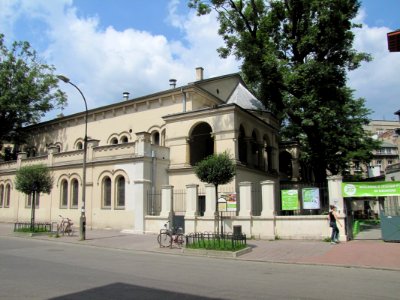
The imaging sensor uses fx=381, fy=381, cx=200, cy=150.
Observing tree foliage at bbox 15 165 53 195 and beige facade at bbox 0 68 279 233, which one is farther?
beige facade at bbox 0 68 279 233

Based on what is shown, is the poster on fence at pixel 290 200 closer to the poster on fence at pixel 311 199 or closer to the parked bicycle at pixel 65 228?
the poster on fence at pixel 311 199

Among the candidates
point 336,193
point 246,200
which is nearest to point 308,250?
point 336,193

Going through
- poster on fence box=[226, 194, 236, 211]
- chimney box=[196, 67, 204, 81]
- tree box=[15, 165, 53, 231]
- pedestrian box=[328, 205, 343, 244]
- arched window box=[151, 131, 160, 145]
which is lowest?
pedestrian box=[328, 205, 343, 244]

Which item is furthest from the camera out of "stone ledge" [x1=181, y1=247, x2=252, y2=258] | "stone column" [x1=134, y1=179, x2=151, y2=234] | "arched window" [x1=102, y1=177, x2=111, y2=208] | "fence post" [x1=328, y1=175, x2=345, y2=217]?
"arched window" [x1=102, y1=177, x2=111, y2=208]

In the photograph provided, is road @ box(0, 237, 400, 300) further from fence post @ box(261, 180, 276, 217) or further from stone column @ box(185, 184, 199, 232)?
stone column @ box(185, 184, 199, 232)

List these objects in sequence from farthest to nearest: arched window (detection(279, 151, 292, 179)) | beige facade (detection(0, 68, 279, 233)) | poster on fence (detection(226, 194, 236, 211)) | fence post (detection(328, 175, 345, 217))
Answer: arched window (detection(279, 151, 292, 179)) < beige facade (detection(0, 68, 279, 233)) < poster on fence (detection(226, 194, 236, 211)) < fence post (detection(328, 175, 345, 217))

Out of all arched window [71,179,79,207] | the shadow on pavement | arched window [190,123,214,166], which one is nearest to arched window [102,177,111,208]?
arched window [71,179,79,207]

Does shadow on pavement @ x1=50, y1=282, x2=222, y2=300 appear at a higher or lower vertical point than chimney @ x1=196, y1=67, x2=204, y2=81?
lower

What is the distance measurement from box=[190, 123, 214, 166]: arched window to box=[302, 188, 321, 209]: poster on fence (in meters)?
11.3

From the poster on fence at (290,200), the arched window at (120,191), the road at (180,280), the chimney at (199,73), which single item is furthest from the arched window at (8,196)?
the poster on fence at (290,200)

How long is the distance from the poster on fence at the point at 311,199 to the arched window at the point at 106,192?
1367cm

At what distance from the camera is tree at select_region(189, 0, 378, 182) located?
2381 cm

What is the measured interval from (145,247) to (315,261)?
805 centimetres

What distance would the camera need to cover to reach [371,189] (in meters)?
17.9
